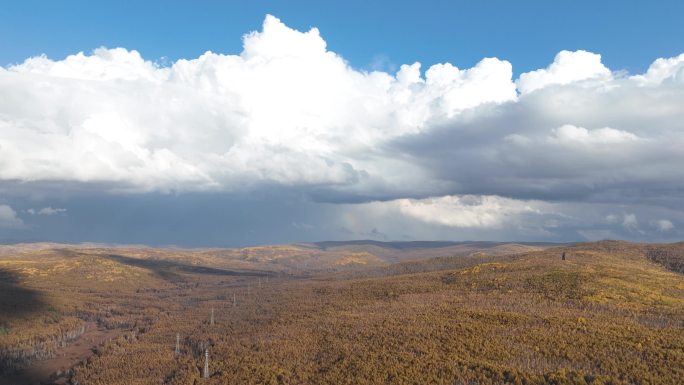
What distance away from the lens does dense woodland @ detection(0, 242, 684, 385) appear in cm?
3076

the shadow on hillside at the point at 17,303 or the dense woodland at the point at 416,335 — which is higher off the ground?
the dense woodland at the point at 416,335

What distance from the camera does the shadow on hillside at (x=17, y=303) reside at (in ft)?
275

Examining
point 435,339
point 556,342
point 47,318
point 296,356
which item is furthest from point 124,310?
point 556,342

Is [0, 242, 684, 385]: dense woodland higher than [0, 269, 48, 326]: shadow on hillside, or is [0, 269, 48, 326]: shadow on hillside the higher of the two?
[0, 242, 684, 385]: dense woodland

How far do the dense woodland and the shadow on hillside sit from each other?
1.49 feet

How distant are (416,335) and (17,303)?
91.7 m

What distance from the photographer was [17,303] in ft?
310

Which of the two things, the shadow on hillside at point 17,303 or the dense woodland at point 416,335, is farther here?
the shadow on hillside at point 17,303

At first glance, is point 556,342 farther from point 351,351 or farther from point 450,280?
point 450,280

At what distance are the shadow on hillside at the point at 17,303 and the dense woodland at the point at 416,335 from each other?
1.49 feet

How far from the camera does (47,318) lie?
88812 mm

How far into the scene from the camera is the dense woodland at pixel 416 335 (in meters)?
30.8

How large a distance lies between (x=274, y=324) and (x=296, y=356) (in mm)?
21266

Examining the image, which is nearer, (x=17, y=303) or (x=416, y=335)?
(x=416, y=335)
